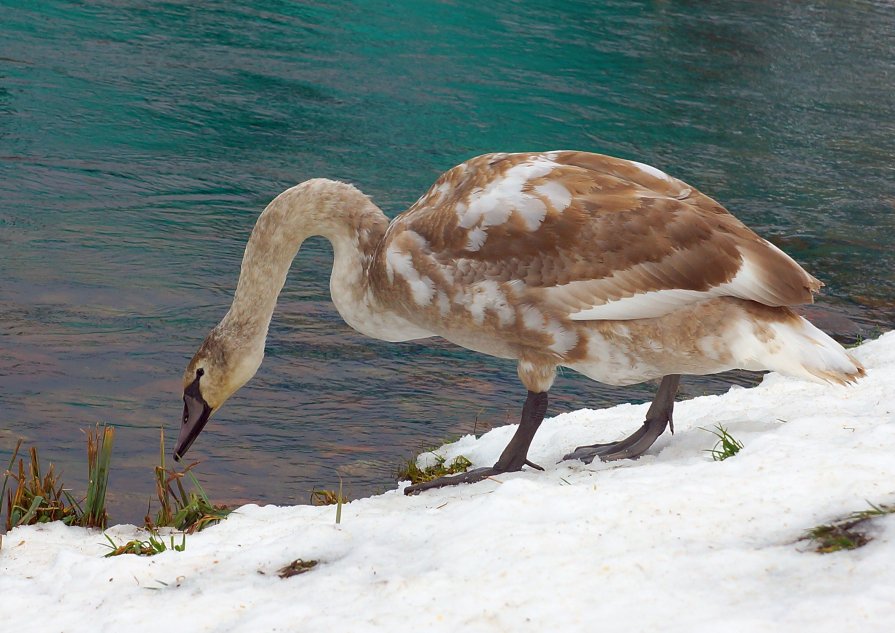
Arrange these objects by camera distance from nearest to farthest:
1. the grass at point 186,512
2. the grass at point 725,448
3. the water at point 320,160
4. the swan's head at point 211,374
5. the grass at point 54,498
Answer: the grass at point 725,448 → the grass at point 186,512 → the grass at point 54,498 → the swan's head at point 211,374 → the water at point 320,160

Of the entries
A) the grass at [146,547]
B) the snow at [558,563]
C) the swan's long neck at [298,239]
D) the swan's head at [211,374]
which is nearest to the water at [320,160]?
the swan's head at [211,374]

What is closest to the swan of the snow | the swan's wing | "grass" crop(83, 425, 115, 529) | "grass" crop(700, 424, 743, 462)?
the swan's wing

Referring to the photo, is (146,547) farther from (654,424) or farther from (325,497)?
(654,424)

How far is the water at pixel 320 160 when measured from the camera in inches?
328

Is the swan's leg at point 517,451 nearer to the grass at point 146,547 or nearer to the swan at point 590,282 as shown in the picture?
the swan at point 590,282

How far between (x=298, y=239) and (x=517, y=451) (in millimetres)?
1784

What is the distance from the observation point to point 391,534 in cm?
439

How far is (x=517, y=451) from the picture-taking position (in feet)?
19.3

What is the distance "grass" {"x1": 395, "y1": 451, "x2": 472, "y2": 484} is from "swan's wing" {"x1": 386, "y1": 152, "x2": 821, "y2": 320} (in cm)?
174

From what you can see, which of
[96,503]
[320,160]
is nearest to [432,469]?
[96,503]

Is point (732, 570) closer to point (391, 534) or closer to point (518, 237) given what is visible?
point (391, 534)

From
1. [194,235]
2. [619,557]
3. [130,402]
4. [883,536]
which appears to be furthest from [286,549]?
[194,235]

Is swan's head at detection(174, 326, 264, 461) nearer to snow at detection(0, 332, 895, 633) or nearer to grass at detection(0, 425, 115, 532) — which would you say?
grass at detection(0, 425, 115, 532)

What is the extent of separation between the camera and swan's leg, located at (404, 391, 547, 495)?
229 inches
